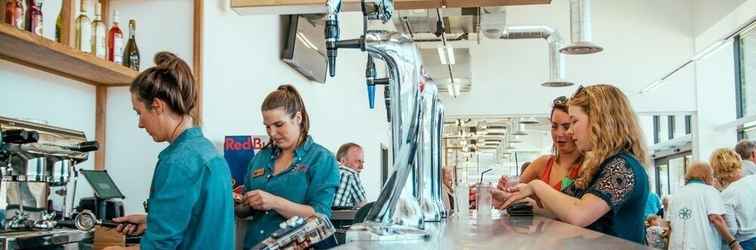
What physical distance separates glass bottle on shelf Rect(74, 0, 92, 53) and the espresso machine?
1.29 ft

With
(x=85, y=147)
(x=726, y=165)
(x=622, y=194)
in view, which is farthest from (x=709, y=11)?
Answer: (x=85, y=147)

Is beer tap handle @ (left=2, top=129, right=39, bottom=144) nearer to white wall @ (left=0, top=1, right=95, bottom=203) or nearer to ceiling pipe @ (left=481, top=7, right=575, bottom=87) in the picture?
white wall @ (left=0, top=1, right=95, bottom=203)

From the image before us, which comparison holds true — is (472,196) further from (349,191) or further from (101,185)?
(101,185)

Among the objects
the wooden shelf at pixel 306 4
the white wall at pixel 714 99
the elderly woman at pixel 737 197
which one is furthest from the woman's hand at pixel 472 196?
the white wall at pixel 714 99

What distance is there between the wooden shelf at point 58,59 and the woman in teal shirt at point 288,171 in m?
0.60

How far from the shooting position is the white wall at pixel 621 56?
32.8 ft

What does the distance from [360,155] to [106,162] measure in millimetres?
2161

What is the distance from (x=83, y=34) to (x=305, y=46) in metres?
2.21

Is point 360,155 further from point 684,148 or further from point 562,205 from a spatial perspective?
point 684,148

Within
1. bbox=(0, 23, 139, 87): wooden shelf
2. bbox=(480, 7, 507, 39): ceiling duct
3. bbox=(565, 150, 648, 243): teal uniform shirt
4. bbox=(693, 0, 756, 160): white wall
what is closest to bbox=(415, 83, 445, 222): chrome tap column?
bbox=(565, 150, 648, 243): teal uniform shirt

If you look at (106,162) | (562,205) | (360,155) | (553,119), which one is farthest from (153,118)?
(360,155)

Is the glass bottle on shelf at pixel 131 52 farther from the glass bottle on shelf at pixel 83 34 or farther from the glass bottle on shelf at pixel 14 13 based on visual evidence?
the glass bottle on shelf at pixel 14 13

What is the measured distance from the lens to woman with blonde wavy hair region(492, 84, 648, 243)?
1873mm

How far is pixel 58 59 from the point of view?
2432 mm
